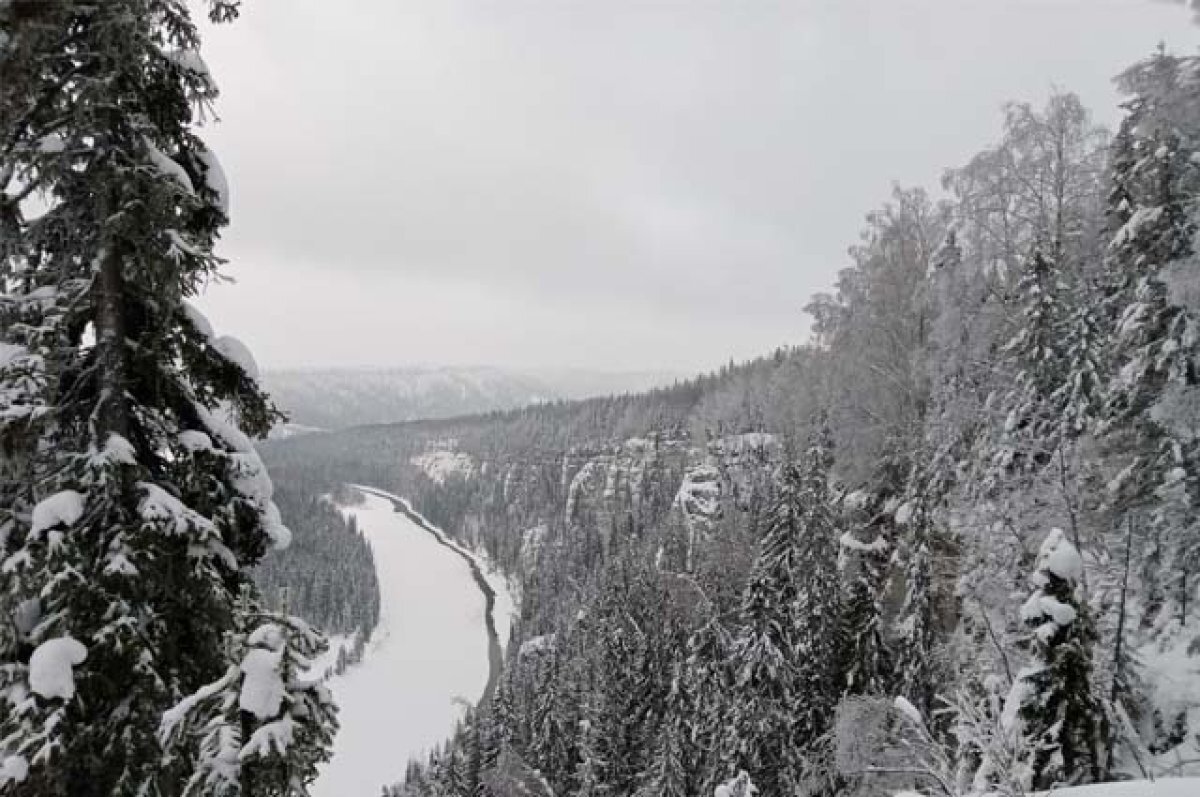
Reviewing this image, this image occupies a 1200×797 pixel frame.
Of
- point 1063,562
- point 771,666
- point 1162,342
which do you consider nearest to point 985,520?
point 1162,342

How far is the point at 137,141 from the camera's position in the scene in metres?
5.41

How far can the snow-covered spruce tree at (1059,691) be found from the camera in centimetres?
805

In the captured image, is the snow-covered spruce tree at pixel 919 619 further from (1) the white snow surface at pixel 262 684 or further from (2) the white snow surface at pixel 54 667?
(2) the white snow surface at pixel 54 667

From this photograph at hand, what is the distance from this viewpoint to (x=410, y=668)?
110 m

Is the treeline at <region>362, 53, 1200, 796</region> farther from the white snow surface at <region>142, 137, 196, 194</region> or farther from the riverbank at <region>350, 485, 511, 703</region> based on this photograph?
the riverbank at <region>350, 485, 511, 703</region>

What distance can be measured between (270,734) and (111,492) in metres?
2.33

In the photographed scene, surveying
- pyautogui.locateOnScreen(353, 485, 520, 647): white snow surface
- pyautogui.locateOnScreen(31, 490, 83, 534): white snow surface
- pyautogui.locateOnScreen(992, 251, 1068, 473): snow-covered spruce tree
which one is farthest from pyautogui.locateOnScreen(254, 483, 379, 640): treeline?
pyautogui.locateOnScreen(31, 490, 83, 534): white snow surface

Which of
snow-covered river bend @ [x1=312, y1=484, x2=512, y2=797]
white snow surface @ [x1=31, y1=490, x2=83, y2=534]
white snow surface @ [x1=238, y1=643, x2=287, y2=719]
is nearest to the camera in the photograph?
white snow surface @ [x1=238, y1=643, x2=287, y2=719]

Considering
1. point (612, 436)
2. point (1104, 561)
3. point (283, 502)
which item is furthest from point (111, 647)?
point (283, 502)

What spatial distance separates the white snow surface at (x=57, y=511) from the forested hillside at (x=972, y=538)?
23.6 ft

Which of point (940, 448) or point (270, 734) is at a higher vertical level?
point (940, 448)

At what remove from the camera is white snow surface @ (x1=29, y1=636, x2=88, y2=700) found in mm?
4609

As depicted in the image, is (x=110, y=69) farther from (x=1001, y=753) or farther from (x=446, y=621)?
(x=446, y=621)

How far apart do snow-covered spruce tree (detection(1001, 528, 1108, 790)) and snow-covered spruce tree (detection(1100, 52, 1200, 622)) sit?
16.0ft
